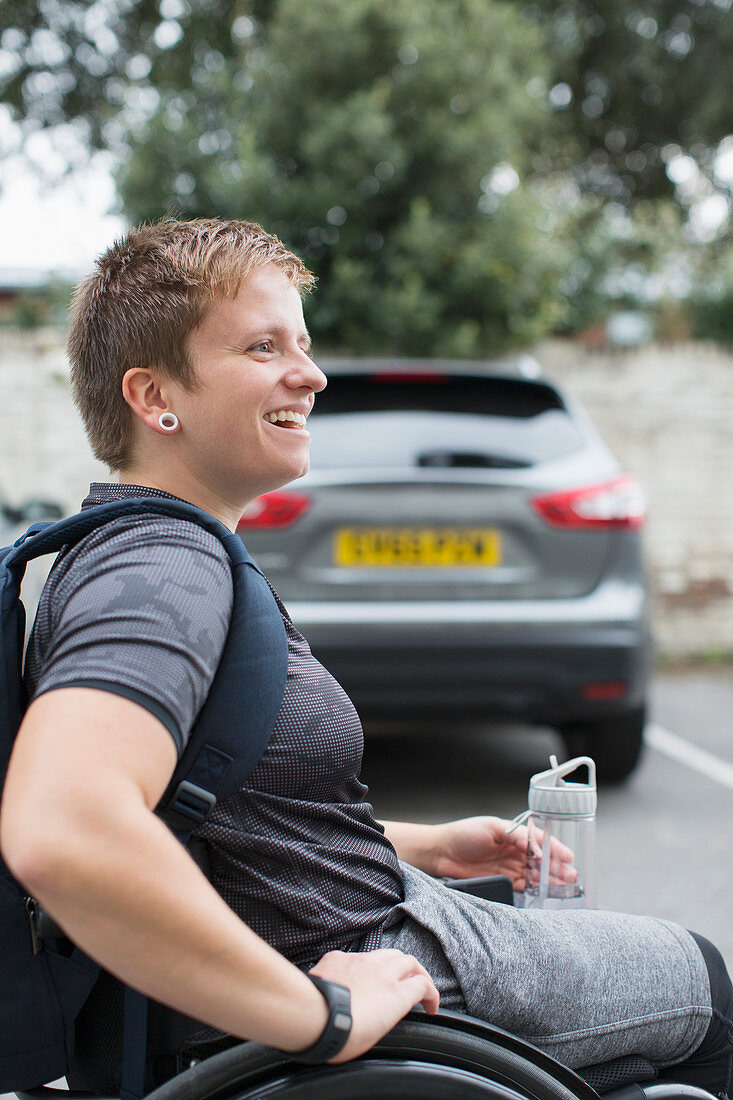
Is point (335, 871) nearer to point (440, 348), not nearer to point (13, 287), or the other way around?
point (440, 348)

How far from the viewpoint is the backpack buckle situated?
96cm

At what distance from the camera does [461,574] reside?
3834 mm

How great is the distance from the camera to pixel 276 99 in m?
7.74

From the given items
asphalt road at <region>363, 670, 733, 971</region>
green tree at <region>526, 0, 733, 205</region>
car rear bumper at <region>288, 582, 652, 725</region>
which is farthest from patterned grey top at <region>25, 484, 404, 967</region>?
green tree at <region>526, 0, 733, 205</region>

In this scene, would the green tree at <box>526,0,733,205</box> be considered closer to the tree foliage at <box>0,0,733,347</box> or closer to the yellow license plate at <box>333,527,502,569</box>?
the tree foliage at <box>0,0,733,347</box>

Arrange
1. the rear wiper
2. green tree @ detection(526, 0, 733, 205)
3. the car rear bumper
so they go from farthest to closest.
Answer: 1. green tree @ detection(526, 0, 733, 205)
2. the rear wiper
3. the car rear bumper

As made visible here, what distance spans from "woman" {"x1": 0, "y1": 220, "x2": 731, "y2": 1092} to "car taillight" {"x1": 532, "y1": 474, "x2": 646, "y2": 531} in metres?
2.60

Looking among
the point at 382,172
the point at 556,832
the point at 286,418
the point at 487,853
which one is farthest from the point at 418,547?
the point at 382,172

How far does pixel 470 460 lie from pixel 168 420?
285 centimetres

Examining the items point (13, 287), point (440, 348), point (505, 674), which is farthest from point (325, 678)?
point (13, 287)

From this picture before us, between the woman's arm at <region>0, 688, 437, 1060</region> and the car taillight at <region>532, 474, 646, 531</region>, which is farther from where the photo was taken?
the car taillight at <region>532, 474, 646, 531</region>

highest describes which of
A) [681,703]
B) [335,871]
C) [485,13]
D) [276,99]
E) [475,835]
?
[485,13]

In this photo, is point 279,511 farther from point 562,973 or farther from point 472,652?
point 562,973

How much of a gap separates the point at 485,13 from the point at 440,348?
2.62 m
